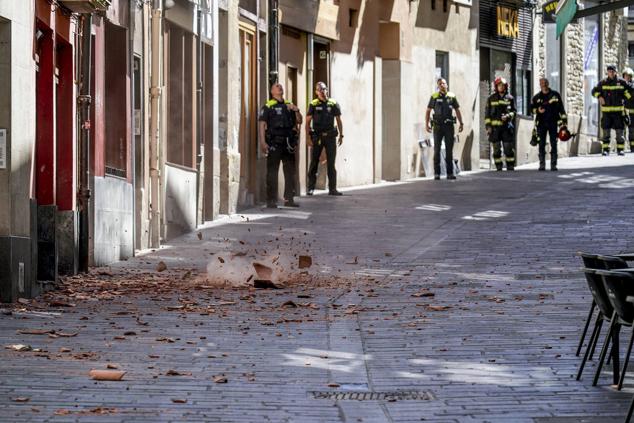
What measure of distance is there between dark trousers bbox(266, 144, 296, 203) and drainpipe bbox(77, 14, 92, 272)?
9.24 m

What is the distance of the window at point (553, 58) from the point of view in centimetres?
4531

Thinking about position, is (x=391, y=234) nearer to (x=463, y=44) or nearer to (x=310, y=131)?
(x=310, y=131)

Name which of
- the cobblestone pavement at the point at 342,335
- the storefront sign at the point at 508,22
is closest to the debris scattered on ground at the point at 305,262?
the cobblestone pavement at the point at 342,335

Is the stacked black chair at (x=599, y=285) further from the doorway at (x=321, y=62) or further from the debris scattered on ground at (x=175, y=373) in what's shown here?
the doorway at (x=321, y=62)

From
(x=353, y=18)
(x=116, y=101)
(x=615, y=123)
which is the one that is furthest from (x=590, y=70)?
(x=116, y=101)

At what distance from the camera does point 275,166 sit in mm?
26438

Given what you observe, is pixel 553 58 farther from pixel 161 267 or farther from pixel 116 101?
pixel 161 267

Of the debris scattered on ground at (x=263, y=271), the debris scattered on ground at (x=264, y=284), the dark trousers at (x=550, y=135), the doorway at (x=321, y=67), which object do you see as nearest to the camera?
the debris scattered on ground at (x=264, y=284)

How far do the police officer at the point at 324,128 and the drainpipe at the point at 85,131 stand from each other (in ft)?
36.9

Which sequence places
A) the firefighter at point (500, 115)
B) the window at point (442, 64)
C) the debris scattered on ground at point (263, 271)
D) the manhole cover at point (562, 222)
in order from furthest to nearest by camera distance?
1. the window at point (442, 64)
2. the firefighter at point (500, 115)
3. the manhole cover at point (562, 222)
4. the debris scattered on ground at point (263, 271)

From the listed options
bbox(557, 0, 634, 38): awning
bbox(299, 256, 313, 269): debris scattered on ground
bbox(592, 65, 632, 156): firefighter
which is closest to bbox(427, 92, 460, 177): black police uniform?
bbox(592, 65, 632, 156): firefighter

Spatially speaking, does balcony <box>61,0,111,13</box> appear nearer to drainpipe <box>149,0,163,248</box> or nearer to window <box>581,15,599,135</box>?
drainpipe <box>149,0,163,248</box>

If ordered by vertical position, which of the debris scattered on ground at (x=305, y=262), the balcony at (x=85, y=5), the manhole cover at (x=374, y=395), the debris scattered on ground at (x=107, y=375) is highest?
the balcony at (x=85, y=5)

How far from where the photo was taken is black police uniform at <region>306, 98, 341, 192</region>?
28422 millimetres
